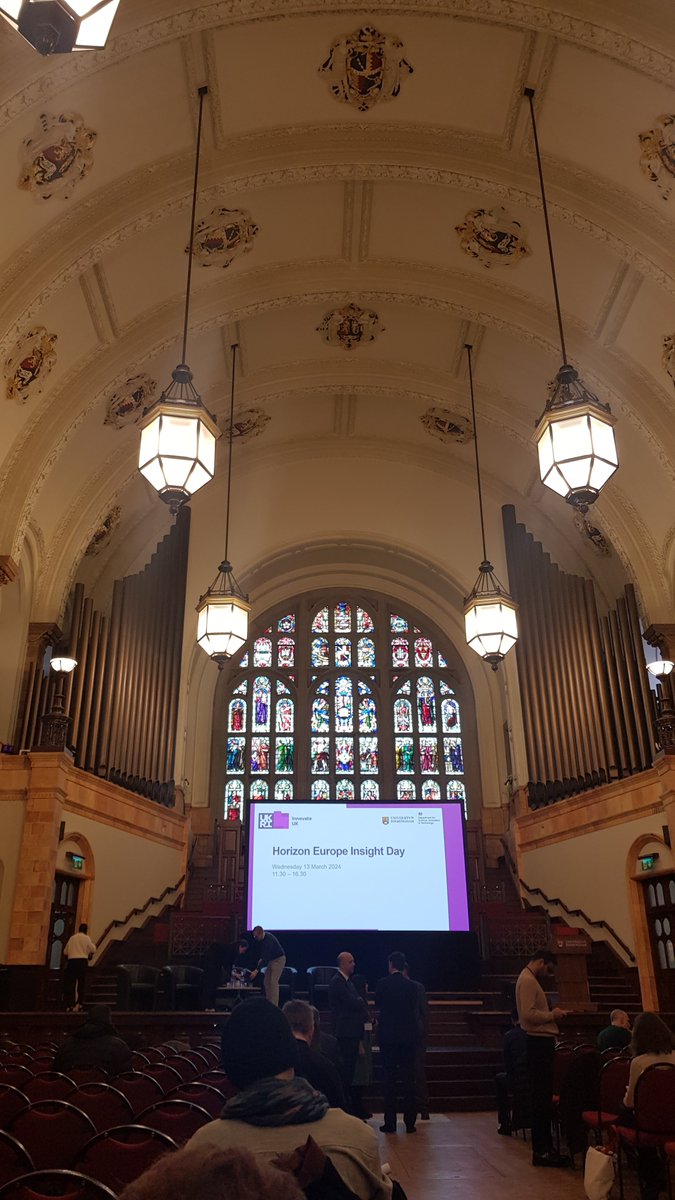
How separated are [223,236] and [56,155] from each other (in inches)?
101

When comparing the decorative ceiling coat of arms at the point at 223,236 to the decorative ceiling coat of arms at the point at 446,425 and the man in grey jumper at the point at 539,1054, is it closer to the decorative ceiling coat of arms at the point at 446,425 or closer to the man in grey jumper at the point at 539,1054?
the decorative ceiling coat of arms at the point at 446,425

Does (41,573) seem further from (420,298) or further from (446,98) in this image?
(446,98)

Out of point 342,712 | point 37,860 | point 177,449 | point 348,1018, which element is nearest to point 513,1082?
point 348,1018

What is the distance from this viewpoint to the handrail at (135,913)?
41.9ft

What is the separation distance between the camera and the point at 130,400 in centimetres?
1260

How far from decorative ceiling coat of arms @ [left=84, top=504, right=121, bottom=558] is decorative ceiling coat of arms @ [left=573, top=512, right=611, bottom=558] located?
25.6 ft

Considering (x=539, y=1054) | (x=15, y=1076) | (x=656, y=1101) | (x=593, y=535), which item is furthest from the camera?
(x=593, y=535)

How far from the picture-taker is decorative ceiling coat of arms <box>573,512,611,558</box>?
15.2m

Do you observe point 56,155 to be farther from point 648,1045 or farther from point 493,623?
point 648,1045

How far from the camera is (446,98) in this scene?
915 cm

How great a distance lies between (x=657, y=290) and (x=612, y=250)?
0.73 metres

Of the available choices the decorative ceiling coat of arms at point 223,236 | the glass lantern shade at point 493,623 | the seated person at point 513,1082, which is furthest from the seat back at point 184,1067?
the decorative ceiling coat of arms at point 223,236

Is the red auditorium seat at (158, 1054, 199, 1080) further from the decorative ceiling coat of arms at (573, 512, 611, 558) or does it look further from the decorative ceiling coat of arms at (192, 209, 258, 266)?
the decorative ceiling coat of arms at (573, 512, 611, 558)

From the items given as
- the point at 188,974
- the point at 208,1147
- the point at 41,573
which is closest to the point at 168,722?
the point at 41,573
